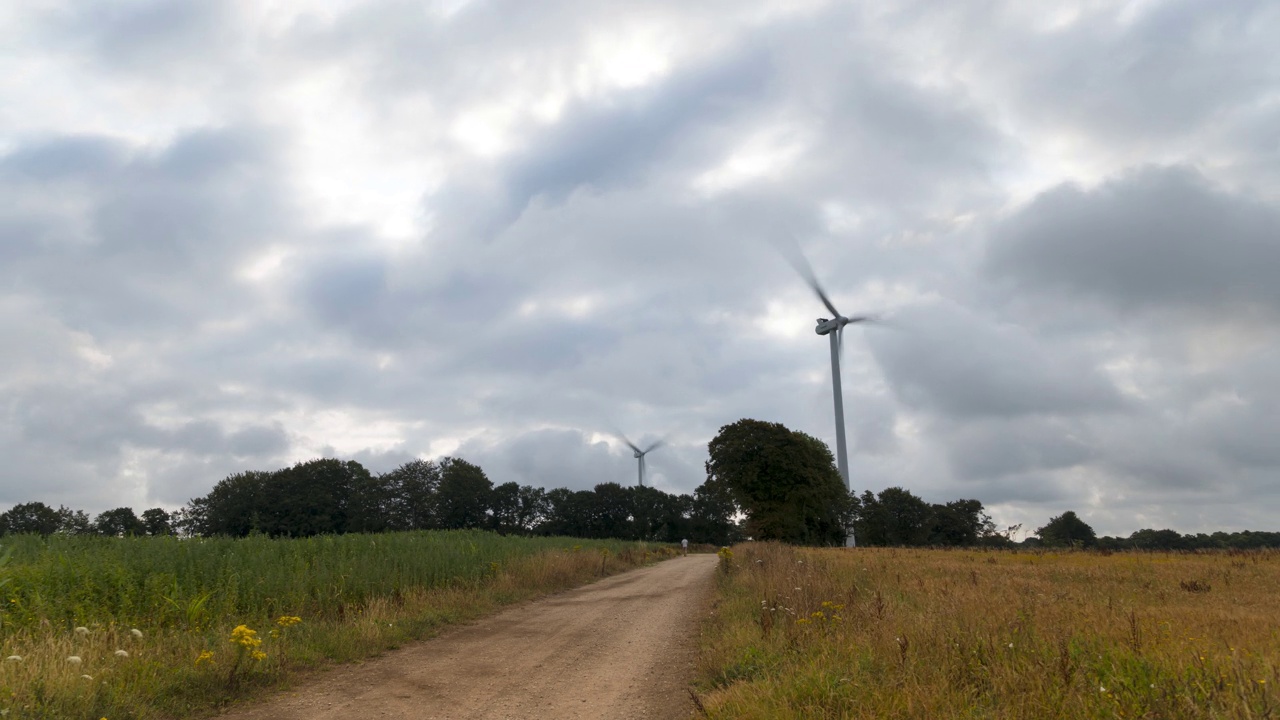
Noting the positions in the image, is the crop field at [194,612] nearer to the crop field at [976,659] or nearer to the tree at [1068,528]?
the crop field at [976,659]

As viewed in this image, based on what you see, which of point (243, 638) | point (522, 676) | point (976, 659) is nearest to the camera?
point (976, 659)

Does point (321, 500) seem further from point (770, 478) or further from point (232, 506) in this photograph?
point (770, 478)

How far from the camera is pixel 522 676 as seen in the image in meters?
10.3

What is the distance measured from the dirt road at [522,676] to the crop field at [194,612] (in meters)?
0.78

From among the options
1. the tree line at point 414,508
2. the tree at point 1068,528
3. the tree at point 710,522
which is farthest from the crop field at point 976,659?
the tree at point 710,522

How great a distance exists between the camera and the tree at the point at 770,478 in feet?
223

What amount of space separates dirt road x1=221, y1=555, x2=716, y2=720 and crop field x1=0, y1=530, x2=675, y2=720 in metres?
→ 0.78

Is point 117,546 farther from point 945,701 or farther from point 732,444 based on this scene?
point 732,444

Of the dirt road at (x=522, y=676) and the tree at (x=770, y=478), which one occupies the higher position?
the tree at (x=770, y=478)

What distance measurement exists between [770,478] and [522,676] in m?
61.0

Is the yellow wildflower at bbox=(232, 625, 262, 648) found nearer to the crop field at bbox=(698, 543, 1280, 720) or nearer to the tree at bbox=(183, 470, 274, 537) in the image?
the crop field at bbox=(698, 543, 1280, 720)

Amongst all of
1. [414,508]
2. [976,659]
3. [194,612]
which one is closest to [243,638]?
[194,612]

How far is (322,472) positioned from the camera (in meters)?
94.6

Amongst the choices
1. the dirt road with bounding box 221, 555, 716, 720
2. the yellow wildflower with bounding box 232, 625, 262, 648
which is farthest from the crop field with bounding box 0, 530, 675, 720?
the dirt road with bounding box 221, 555, 716, 720
